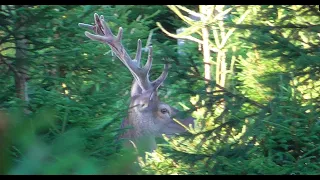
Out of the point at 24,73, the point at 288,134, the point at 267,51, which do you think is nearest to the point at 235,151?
the point at 288,134

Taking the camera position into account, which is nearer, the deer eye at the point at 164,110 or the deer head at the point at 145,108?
the deer head at the point at 145,108

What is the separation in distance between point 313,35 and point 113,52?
1.89 m

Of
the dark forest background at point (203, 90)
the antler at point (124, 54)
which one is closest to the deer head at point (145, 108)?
the antler at point (124, 54)

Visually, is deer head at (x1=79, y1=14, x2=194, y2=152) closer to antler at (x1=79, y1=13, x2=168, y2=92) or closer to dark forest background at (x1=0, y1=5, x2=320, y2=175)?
antler at (x1=79, y1=13, x2=168, y2=92)

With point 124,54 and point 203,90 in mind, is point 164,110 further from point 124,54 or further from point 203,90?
point 203,90

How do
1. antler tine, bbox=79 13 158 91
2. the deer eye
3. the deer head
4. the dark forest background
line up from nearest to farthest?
the dark forest background < antler tine, bbox=79 13 158 91 < the deer head < the deer eye

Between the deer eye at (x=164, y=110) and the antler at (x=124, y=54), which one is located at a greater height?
the antler at (x=124, y=54)

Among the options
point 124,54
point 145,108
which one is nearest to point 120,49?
point 124,54

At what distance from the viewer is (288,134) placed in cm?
439

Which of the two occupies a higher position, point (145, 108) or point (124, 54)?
point (124, 54)

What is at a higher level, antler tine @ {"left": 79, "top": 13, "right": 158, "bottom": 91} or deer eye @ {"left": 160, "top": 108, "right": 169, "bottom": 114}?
antler tine @ {"left": 79, "top": 13, "right": 158, "bottom": 91}

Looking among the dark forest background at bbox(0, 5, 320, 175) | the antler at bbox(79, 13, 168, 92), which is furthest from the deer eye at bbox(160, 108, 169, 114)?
the dark forest background at bbox(0, 5, 320, 175)

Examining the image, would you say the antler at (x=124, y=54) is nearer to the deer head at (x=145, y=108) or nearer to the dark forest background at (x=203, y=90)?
the deer head at (x=145, y=108)

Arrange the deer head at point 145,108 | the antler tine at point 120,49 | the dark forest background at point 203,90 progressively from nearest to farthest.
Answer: the dark forest background at point 203,90, the antler tine at point 120,49, the deer head at point 145,108
